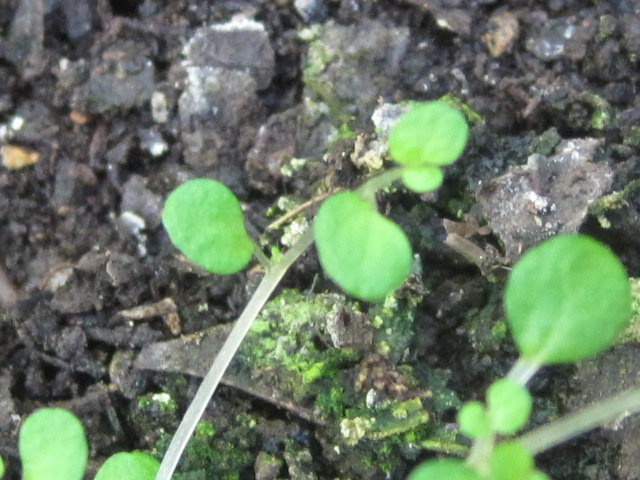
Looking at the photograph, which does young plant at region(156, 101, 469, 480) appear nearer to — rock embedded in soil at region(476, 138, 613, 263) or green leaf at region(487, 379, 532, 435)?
green leaf at region(487, 379, 532, 435)

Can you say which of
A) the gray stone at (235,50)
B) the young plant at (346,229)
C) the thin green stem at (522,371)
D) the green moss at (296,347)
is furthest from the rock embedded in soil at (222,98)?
the thin green stem at (522,371)

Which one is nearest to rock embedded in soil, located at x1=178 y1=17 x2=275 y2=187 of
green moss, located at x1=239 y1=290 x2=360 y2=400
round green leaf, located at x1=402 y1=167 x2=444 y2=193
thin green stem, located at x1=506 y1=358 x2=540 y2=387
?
green moss, located at x1=239 y1=290 x2=360 y2=400

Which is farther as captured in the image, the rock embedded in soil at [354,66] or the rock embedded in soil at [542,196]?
the rock embedded in soil at [354,66]

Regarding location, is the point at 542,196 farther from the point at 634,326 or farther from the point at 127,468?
the point at 127,468

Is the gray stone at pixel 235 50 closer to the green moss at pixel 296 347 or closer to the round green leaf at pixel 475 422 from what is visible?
the green moss at pixel 296 347

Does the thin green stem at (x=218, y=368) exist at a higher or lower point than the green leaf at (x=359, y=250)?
lower

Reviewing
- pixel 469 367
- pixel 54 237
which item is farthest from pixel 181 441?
pixel 54 237

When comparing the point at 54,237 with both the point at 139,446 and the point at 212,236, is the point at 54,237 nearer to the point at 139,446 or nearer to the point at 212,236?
the point at 139,446

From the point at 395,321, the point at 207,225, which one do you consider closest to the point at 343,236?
the point at 207,225
